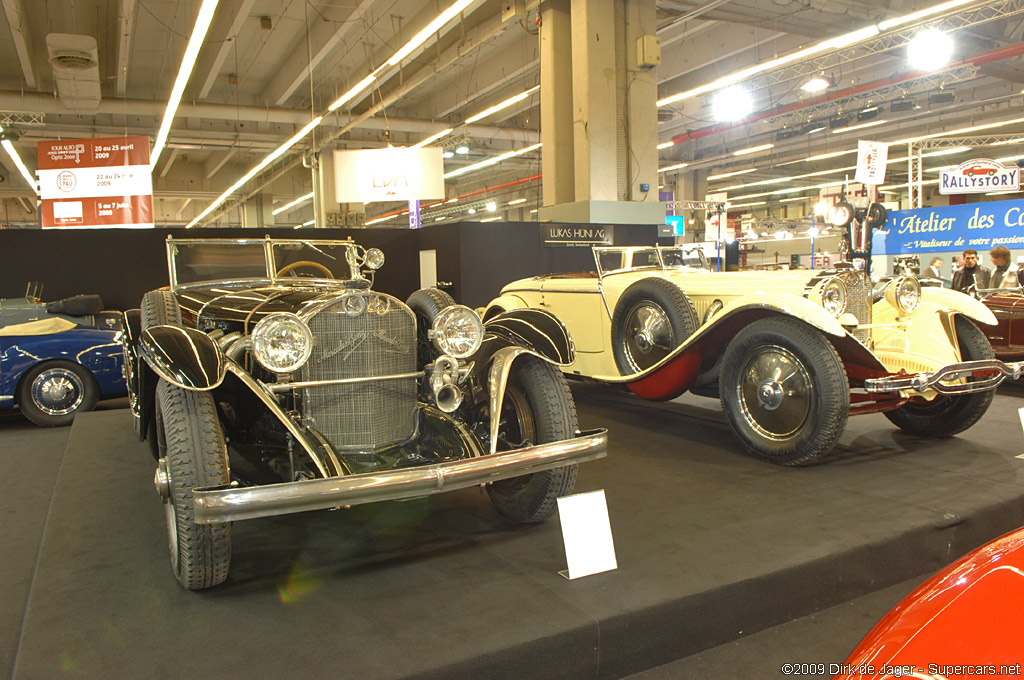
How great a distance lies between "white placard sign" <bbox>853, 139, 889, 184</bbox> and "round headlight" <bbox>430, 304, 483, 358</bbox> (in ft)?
26.1

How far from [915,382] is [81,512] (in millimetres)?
3957

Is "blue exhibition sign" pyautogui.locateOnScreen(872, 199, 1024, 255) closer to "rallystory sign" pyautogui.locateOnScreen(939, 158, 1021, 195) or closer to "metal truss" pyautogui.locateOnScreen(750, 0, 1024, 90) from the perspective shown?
"rallystory sign" pyautogui.locateOnScreen(939, 158, 1021, 195)

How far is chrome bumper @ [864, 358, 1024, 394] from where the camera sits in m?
3.24

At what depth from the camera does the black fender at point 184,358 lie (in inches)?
86.0

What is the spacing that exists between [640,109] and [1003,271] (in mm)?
4876

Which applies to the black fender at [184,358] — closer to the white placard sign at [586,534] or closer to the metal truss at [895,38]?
the white placard sign at [586,534]

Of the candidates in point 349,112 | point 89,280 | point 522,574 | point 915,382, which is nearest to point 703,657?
point 522,574

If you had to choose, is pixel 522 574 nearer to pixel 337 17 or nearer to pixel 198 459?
pixel 198 459

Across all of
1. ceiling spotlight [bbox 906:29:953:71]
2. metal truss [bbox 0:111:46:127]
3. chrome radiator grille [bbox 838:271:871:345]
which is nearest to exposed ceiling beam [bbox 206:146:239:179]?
metal truss [bbox 0:111:46:127]

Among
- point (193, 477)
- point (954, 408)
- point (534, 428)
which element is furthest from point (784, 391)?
point (193, 477)

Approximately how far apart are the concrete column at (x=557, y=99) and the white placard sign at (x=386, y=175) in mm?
2084

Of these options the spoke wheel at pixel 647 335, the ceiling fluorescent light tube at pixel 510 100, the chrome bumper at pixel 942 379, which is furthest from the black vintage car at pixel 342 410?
the ceiling fluorescent light tube at pixel 510 100

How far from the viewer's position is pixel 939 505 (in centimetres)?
280

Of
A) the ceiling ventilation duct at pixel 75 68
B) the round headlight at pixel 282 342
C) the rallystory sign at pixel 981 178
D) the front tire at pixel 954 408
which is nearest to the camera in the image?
the round headlight at pixel 282 342
